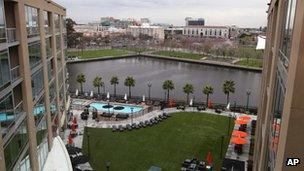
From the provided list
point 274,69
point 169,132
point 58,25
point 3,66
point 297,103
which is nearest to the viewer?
point 297,103

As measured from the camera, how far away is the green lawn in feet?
103

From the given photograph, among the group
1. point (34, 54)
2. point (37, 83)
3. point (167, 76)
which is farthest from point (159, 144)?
point (167, 76)

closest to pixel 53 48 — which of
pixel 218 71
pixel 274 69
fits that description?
pixel 274 69

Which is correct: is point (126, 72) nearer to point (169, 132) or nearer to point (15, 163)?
point (169, 132)

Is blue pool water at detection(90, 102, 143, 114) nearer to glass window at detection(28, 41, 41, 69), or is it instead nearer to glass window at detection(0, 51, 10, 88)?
glass window at detection(28, 41, 41, 69)

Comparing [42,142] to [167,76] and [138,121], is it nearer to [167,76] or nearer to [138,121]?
[138,121]

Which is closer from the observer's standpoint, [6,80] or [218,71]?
[6,80]

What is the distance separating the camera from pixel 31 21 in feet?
70.4

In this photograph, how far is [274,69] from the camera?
15.7 metres

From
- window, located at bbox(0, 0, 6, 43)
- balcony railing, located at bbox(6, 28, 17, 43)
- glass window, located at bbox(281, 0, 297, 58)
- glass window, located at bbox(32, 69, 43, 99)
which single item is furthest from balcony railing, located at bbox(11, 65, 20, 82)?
glass window, located at bbox(281, 0, 297, 58)

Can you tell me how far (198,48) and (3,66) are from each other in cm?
13525

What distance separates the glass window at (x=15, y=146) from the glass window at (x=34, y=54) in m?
4.85

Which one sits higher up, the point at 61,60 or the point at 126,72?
the point at 61,60

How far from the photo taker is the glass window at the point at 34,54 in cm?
2102
